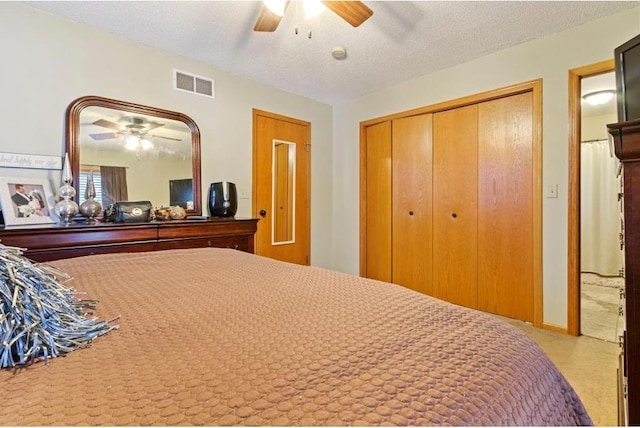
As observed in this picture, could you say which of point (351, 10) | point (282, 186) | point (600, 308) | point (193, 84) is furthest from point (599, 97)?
point (193, 84)

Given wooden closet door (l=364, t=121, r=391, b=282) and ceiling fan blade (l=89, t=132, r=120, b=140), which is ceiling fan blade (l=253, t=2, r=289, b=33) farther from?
wooden closet door (l=364, t=121, r=391, b=282)

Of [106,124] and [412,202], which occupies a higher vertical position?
[106,124]

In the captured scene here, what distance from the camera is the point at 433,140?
3.26 m

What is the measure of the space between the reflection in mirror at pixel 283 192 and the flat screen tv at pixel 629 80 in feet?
9.30

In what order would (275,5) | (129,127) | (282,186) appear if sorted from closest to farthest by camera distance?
(275,5), (129,127), (282,186)

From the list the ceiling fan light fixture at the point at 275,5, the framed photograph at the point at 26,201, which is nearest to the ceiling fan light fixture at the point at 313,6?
the ceiling fan light fixture at the point at 275,5

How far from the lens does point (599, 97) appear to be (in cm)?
346

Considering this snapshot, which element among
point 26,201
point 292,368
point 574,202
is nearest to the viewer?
point 292,368

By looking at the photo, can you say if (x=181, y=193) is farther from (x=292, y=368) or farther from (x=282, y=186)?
(x=292, y=368)

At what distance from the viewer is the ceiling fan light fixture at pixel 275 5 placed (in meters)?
1.73

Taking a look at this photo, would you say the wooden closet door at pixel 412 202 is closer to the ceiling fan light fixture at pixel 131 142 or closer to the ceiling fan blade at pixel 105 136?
the ceiling fan light fixture at pixel 131 142

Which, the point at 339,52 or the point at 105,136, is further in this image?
the point at 339,52

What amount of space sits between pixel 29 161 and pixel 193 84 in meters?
1.40

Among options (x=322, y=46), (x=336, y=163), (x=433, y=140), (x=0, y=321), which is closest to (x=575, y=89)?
(x=433, y=140)
